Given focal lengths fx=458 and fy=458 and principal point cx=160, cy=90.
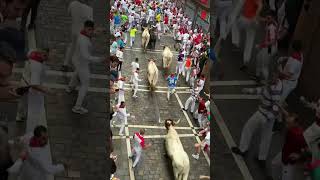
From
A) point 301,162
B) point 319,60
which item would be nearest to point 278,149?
point 301,162

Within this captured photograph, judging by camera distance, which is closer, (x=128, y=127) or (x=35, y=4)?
(x=35, y=4)

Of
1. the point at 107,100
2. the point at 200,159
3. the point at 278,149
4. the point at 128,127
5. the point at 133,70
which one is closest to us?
the point at 278,149

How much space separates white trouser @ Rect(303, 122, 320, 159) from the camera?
17.5ft

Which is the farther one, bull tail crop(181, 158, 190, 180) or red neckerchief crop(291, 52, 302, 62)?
bull tail crop(181, 158, 190, 180)

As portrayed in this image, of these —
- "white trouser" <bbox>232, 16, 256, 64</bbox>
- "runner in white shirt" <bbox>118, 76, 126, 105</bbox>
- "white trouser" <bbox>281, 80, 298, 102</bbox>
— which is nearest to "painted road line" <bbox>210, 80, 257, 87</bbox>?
"white trouser" <bbox>232, 16, 256, 64</bbox>

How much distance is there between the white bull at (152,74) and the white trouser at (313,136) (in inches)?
173

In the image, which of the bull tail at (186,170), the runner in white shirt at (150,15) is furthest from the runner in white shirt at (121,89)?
the runner in white shirt at (150,15)

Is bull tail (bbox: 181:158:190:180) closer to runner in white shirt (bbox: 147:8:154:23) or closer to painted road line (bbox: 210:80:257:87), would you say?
painted road line (bbox: 210:80:257:87)

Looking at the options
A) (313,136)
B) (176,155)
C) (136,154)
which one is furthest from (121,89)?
(313,136)

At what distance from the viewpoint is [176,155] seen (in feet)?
24.1

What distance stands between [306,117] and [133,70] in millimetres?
5316

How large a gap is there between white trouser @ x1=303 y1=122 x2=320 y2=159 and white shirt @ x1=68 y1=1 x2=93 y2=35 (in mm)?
3107

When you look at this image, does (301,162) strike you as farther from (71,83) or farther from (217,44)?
(71,83)

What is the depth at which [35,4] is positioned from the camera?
5797mm
